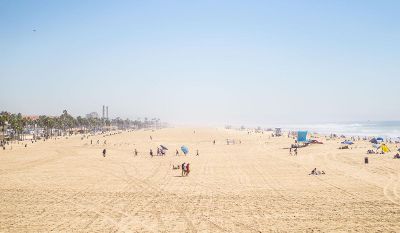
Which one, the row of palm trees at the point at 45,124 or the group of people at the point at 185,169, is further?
the row of palm trees at the point at 45,124

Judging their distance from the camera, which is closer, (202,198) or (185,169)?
(202,198)

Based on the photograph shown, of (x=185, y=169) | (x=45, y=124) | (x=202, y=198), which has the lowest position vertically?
(x=202, y=198)

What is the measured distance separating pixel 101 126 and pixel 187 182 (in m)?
149

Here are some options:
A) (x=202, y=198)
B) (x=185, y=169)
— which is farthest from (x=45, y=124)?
(x=202, y=198)

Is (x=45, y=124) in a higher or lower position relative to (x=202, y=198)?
higher

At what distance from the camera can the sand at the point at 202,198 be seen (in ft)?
51.0

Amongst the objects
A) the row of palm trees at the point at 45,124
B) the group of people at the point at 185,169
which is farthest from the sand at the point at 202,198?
the row of palm trees at the point at 45,124

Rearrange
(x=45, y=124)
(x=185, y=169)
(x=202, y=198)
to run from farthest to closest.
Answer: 1. (x=45, y=124)
2. (x=185, y=169)
3. (x=202, y=198)

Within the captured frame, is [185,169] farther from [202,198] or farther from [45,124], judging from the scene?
[45,124]

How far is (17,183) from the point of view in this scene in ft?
84.2

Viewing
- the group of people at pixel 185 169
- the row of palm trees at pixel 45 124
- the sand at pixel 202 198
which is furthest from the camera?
the row of palm trees at pixel 45 124

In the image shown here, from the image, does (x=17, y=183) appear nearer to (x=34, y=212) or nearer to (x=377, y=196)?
(x=34, y=212)

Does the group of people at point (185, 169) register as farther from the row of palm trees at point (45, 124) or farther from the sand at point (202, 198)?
the row of palm trees at point (45, 124)

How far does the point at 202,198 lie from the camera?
20.7 meters
